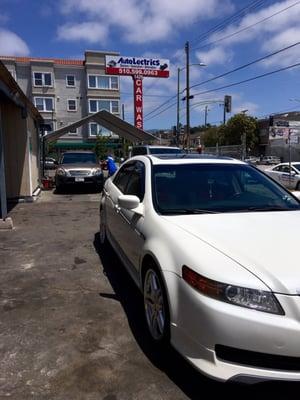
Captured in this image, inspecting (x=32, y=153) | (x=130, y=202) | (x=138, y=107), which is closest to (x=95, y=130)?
(x=138, y=107)

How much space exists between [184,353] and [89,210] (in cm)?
886

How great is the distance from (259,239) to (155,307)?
3.32ft

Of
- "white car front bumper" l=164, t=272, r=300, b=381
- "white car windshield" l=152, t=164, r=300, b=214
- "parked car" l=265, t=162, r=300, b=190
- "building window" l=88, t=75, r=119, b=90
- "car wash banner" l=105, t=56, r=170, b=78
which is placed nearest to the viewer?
"white car front bumper" l=164, t=272, r=300, b=381

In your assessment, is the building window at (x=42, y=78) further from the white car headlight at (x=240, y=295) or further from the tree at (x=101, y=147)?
the white car headlight at (x=240, y=295)

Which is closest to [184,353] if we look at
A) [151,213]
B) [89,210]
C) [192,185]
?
[151,213]

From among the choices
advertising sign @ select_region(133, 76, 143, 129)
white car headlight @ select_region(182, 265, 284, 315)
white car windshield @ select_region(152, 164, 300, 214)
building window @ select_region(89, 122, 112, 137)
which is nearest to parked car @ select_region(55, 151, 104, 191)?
white car windshield @ select_region(152, 164, 300, 214)

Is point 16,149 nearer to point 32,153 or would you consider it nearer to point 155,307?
point 32,153

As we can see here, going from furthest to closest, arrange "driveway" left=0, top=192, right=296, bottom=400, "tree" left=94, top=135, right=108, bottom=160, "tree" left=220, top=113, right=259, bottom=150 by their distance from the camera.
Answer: "tree" left=220, top=113, right=259, bottom=150 < "tree" left=94, top=135, right=108, bottom=160 < "driveway" left=0, top=192, right=296, bottom=400

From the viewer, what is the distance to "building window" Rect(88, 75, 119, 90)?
52812 millimetres

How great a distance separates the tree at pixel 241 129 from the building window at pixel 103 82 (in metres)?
26.0

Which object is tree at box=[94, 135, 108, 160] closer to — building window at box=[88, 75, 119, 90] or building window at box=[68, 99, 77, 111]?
building window at box=[88, 75, 119, 90]

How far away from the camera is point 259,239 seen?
3.08 metres

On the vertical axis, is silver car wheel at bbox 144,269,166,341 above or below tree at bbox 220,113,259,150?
below

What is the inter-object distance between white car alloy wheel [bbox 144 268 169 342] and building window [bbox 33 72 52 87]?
173 feet
